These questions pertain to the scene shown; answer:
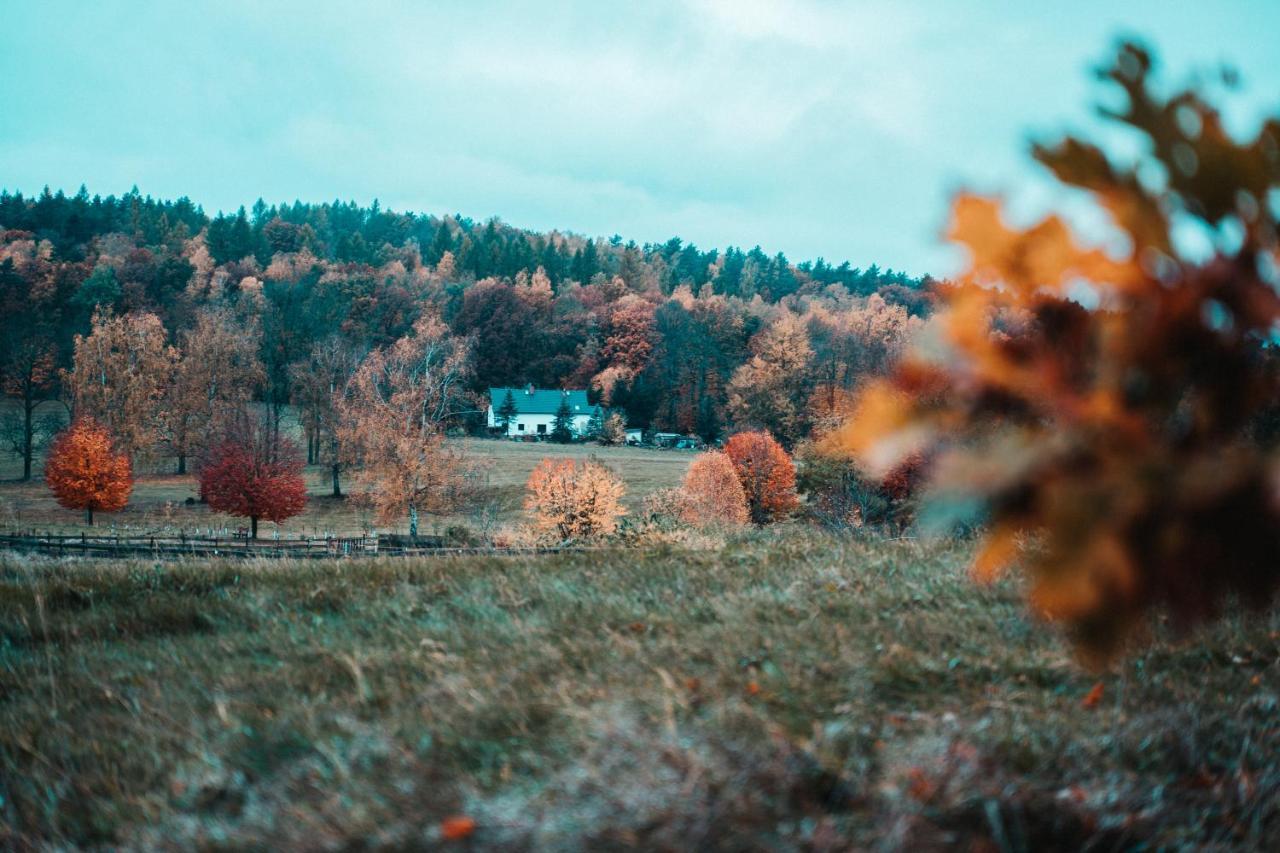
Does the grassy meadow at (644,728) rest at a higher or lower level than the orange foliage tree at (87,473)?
higher

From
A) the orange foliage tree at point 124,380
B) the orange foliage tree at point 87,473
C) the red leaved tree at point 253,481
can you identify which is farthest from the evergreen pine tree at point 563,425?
the orange foliage tree at point 87,473

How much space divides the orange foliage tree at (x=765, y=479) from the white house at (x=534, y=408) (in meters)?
39.3

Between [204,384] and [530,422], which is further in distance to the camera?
[530,422]

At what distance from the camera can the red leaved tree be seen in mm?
38688

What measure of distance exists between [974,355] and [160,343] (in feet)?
199

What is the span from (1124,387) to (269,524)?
50928mm

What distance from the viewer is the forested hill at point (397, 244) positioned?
107m

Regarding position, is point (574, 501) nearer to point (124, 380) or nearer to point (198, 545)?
point (198, 545)

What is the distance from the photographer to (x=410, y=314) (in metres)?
83.9

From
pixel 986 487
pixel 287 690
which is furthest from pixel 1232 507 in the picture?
pixel 287 690

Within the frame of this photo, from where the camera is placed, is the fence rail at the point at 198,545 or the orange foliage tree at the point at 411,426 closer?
the fence rail at the point at 198,545

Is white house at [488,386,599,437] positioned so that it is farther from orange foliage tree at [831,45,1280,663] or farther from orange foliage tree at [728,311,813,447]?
orange foliage tree at [831,45,1280,663]

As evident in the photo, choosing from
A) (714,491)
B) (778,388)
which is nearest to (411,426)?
(714,491)

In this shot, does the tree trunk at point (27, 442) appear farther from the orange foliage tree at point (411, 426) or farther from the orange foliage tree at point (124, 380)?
the orange foliage tree at point (411, 426)
